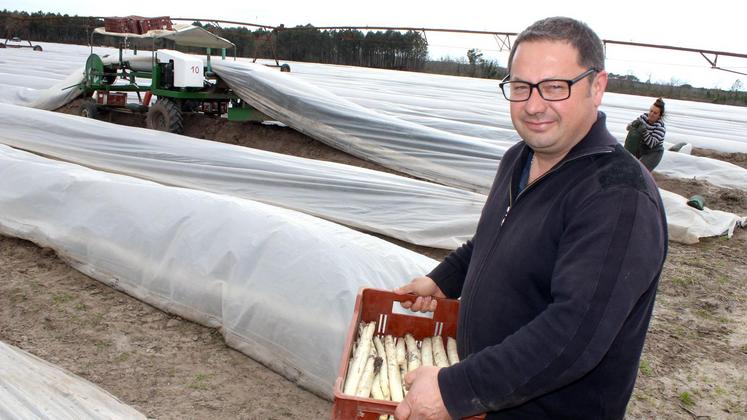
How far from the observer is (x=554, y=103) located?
56.1 inches

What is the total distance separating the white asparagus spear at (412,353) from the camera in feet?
6.35

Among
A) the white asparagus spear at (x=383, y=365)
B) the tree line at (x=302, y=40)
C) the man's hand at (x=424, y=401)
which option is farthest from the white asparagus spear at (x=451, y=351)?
the tree line at (x=302, y=40)

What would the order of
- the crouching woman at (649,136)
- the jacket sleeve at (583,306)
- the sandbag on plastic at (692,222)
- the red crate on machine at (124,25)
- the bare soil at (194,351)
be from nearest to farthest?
1. the jacket sleeve at (583,306)
2. the bare soil at (194,351)
3. the sandbag on plastic at (692,222)
4. the crouching woman at (649,136)
5. the red crate on machine at (124,25)

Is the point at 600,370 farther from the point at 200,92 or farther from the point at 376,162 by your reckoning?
the point at 200,92

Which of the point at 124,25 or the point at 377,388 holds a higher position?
the point at 124,25

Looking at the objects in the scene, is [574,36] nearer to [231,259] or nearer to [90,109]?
[231,259]

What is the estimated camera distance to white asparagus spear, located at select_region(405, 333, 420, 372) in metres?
1.94

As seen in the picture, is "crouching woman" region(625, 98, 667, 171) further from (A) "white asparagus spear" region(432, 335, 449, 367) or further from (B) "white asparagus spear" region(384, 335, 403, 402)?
(B) "white asparagus spear" region(384, 335, 403, 402)

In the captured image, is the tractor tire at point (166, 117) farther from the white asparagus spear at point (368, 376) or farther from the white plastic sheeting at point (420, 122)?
the white asparagus spear at point (368, 376)

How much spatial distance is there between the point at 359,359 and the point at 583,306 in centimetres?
76

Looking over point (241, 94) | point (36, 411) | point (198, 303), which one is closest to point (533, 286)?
point (36, 411)

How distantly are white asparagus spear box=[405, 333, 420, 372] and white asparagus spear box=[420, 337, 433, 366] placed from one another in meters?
0.02

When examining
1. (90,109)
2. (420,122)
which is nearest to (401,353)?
(420,122)

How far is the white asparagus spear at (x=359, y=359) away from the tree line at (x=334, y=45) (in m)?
23.0
